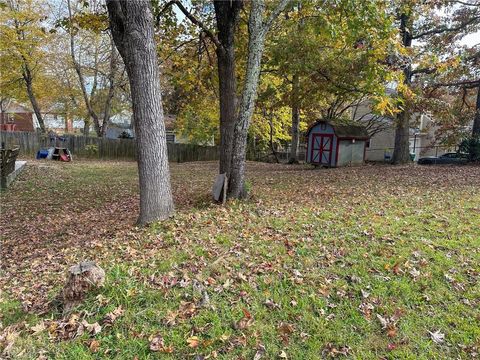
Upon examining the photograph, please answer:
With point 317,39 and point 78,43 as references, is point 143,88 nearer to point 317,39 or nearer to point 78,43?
point 317,39

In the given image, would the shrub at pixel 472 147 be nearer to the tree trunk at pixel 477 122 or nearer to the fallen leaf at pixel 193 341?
the tree trunk at pixel 477 122

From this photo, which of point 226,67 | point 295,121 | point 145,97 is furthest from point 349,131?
point 145,97

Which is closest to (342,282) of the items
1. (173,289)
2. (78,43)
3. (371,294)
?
(371,294)

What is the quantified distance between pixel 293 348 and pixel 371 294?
3.64ft

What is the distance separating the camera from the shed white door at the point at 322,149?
16.3 metres

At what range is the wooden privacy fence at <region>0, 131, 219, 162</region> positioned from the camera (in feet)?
77.4

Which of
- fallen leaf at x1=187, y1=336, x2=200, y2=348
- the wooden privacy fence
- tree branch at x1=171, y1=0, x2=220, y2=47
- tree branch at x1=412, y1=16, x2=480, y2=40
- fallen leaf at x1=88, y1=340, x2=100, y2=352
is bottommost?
fallen leaf at x1=88, y1=340, x2=100, y2=352

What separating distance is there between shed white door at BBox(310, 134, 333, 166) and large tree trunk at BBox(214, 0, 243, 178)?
30.4 feet

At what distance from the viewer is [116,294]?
3408 millimetres

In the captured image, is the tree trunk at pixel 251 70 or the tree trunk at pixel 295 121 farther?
the tree trunk at pixel 295 121

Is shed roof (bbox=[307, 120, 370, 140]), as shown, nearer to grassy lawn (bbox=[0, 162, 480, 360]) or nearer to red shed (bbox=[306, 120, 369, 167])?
red shed (bbox=[306, 120, 369, 167])

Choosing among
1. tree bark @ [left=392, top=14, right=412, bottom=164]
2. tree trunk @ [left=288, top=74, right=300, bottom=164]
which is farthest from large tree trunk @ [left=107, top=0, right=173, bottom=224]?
tree bark @ [left=392, top=14, right=412, bottom=164]

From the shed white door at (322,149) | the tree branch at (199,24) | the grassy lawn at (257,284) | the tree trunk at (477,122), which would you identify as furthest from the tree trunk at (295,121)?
the grassy lawn at (257,284)

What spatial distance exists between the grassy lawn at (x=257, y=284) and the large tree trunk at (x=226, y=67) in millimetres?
1838
